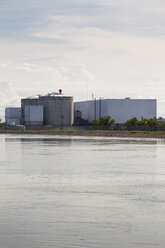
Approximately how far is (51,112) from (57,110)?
268 centimetres

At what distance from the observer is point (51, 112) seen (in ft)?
596

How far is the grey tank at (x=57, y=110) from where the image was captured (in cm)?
18112

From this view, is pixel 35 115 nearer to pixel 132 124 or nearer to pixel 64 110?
pixel 64 110

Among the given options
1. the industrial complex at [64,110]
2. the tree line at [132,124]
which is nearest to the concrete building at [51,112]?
the industrial complex at [64,110]

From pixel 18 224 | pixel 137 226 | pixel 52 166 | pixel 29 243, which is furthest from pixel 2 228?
pixel 52 166

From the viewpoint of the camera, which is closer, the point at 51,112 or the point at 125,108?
the point at 51,112

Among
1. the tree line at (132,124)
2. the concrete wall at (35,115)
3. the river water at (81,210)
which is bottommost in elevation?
the river water at (81,210)

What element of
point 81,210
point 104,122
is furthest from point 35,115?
point 81,210

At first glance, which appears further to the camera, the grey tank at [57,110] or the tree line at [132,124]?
the grey tank at [57,110]

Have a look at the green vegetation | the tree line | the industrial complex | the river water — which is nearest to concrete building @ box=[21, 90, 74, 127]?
the industrial complex

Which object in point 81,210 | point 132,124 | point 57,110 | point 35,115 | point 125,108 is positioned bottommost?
point 81,210

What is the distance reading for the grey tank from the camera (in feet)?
594

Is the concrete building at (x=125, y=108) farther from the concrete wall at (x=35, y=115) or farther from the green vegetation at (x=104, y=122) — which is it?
the concrete wall at (x=35, y=115)

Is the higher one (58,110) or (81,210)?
(58,110)
